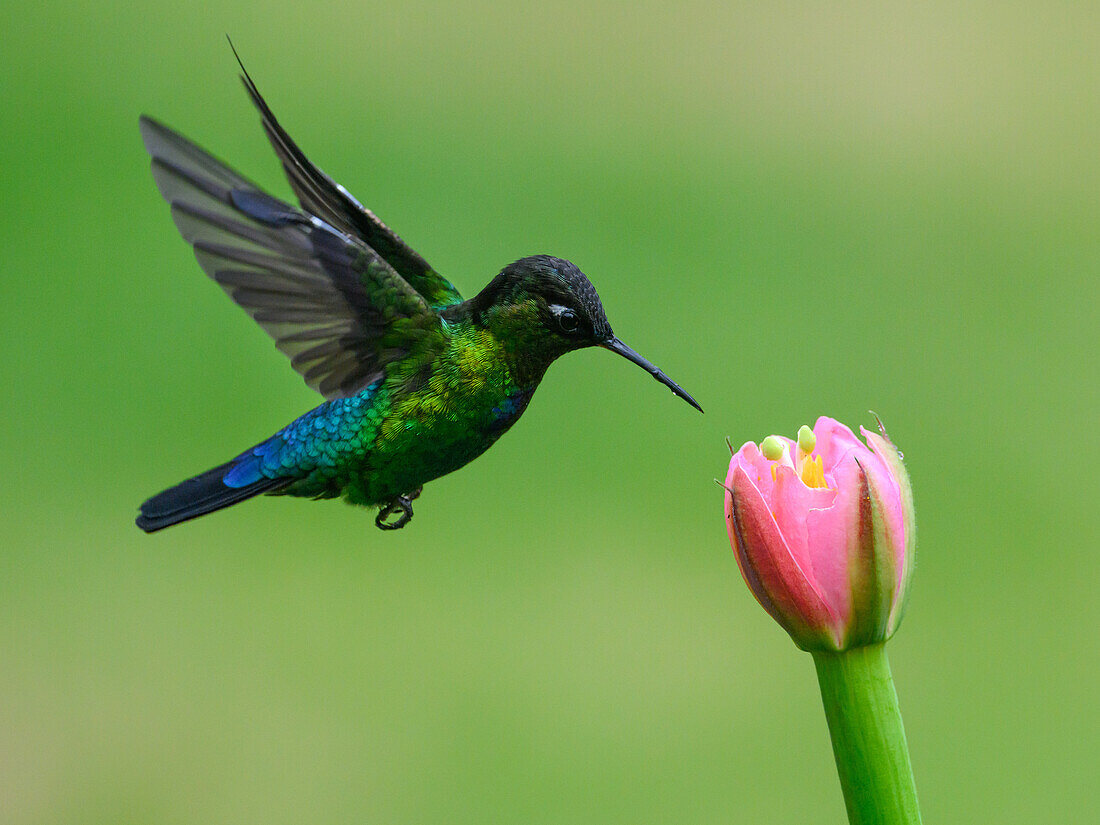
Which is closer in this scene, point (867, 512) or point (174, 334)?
point (867, 512)

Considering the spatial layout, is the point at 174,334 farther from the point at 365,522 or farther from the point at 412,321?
the point at 412,321

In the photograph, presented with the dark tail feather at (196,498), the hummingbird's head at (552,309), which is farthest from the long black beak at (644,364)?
the dark tail feather at (196,498)

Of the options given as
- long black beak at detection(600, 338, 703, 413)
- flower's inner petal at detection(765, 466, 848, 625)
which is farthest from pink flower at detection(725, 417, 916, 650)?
long black beak at detection(600, 338, 703, 413)

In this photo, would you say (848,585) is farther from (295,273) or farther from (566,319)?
(295,273)

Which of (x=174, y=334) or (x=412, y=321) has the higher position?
(x=174, y=334)

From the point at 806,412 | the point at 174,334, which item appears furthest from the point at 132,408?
the point at 806,412

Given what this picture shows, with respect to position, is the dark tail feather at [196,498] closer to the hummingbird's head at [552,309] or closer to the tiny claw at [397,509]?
the tiny claw at [397,509]
